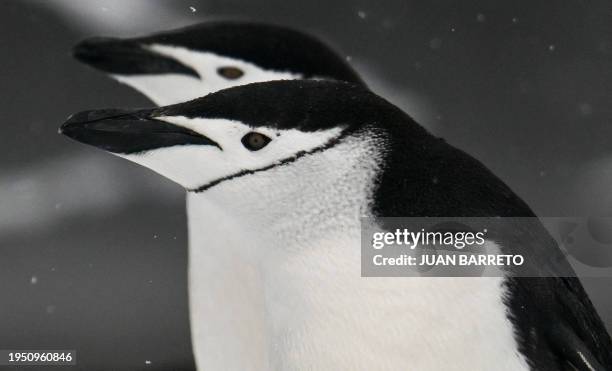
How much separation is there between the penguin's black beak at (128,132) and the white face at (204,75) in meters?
0.41

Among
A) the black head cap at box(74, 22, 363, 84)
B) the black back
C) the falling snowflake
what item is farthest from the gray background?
the black back

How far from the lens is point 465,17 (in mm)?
2107

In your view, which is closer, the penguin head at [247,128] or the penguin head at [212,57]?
the penguin head at [247,128]

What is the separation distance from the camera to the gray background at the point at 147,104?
6.82 feet

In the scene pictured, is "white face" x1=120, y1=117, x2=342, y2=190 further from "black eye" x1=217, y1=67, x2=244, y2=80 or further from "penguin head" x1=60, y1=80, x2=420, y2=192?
"black eye" x1=217, y1=67, x2=244, y2=80

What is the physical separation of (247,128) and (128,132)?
4.4 inches

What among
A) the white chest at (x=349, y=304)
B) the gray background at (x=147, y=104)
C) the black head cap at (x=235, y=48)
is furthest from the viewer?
the gray background at (x=147, y=104)

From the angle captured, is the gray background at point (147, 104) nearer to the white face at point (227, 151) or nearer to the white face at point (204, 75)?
the white face at point (204, 75)

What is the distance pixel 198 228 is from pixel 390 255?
0.47 m

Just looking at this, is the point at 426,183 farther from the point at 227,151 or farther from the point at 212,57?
the point at 212,57

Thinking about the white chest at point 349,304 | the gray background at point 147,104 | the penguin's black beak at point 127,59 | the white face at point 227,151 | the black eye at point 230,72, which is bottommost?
the white chest at point 349,304

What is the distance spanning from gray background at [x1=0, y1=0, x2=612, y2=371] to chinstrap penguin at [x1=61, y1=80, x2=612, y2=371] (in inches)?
49.5

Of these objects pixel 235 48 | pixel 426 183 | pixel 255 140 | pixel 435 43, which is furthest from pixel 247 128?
pixel 435 43

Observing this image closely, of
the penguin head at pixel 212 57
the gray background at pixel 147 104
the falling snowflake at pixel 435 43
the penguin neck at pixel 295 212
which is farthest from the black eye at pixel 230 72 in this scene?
the falling snowflake at pixel 435 43
